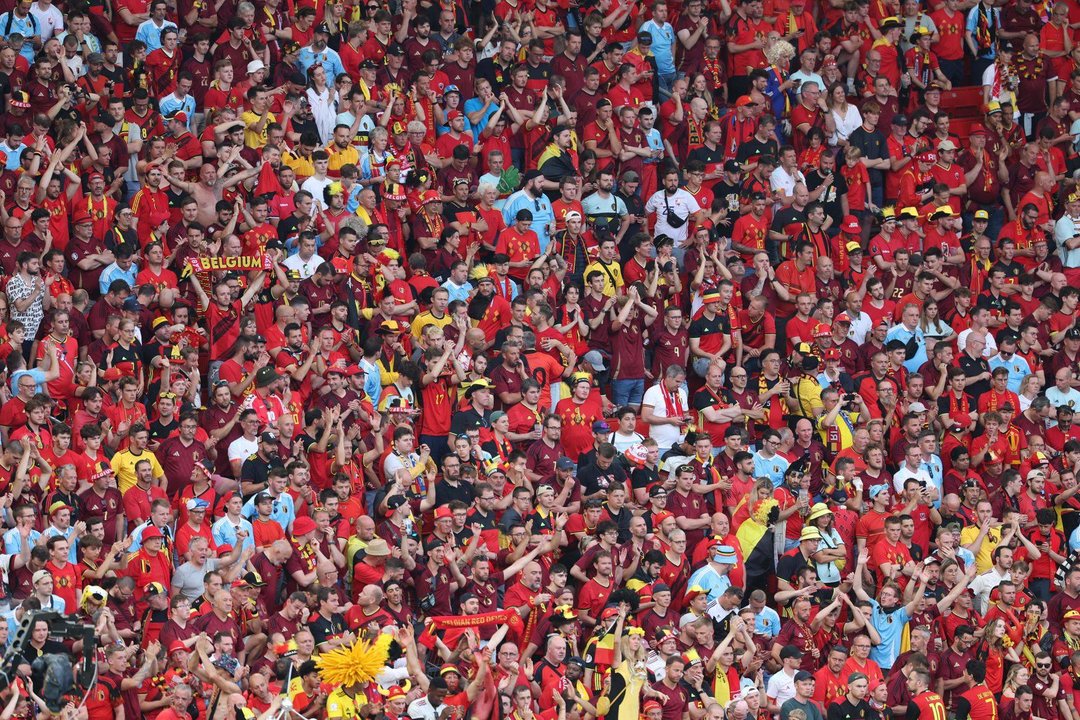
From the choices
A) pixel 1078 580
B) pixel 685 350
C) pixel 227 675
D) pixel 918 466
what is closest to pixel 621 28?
pixel 685 350

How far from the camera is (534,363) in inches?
812

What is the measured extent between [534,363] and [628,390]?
1.35 m

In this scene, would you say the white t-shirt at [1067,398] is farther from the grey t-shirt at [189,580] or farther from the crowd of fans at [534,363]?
the grey t-shirt at [189,580]

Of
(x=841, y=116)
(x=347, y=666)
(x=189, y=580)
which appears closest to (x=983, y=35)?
(x=841, y=116)

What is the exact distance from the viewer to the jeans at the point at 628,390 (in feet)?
70.6

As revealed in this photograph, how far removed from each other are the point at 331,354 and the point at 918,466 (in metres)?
5.96

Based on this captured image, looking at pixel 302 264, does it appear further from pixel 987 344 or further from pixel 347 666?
pixel 987 344

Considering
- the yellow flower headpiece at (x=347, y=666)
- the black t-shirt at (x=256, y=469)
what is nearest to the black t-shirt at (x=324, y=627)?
the yellow flower headpiece at (x=347, y=666)

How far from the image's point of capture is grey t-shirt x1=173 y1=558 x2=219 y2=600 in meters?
17.4

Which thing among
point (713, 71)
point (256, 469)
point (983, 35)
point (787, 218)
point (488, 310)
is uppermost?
point (713, 71)

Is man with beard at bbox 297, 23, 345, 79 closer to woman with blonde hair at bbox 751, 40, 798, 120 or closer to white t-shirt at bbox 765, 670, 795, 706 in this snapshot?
woman with blonde hair at bbox 751, 40, 798, 120

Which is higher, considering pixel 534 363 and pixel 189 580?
pixel 534 363

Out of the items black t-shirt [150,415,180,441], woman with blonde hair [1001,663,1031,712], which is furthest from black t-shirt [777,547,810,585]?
black t-shirt [150,415,180,441]

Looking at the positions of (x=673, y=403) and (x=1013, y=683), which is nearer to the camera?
(x=1013, y=683)
